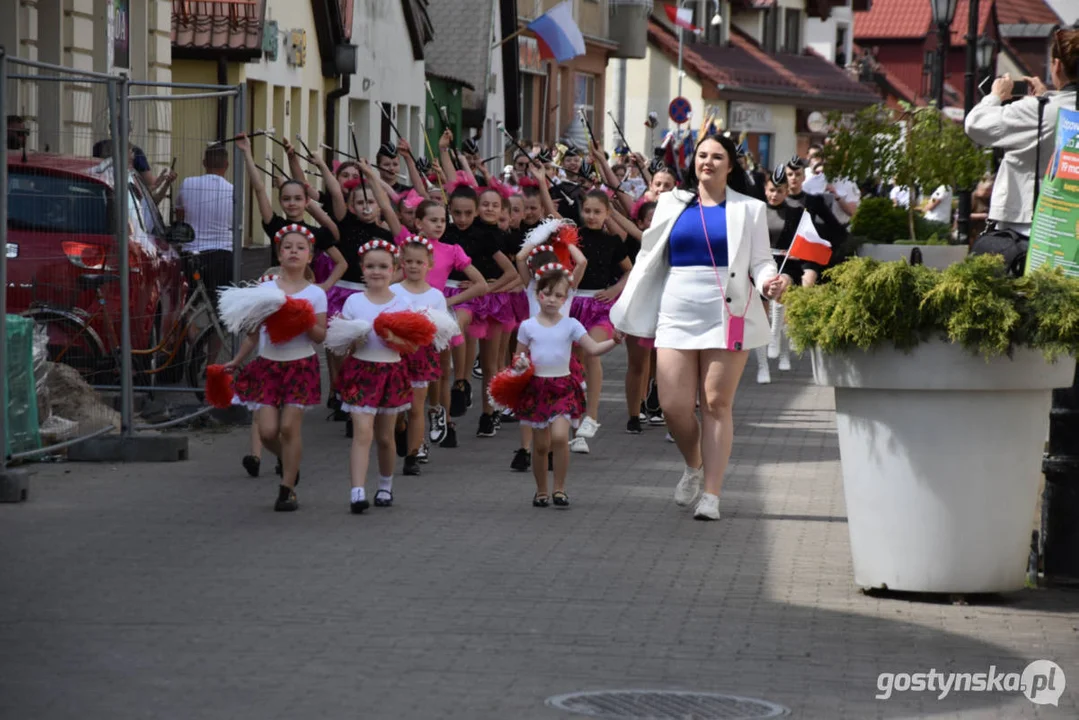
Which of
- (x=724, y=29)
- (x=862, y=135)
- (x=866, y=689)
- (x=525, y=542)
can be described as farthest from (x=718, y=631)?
(x=724, y=29)

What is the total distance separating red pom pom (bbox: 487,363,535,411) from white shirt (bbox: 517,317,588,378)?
0.12m

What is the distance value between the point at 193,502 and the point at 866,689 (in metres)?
5.10

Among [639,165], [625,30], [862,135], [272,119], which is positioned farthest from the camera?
[625,30]

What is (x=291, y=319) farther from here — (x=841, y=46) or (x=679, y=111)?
(x=841, y=46)

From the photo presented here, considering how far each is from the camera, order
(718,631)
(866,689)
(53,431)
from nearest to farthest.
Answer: (866,689)
(718,631)
(53,431)

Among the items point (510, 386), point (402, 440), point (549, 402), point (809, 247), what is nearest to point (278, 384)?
point (510, 386)

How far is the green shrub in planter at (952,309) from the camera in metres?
7.99

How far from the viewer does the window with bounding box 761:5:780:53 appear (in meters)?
76.6

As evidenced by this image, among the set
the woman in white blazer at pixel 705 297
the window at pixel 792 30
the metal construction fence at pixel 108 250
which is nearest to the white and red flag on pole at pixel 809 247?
the woman in white blazer at pixel 705 297

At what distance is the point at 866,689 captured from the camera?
6.82 m

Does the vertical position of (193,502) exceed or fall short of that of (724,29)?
it falls short

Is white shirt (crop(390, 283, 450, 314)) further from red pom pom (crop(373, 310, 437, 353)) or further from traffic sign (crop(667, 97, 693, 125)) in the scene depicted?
traffic sign (crop(667, 97, 693, 125))

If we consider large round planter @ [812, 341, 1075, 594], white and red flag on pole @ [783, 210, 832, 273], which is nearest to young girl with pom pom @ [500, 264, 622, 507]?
white and red flag on pole @ [783, 210, 832, 273]

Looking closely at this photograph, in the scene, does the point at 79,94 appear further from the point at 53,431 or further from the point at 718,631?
the point at 718,631
